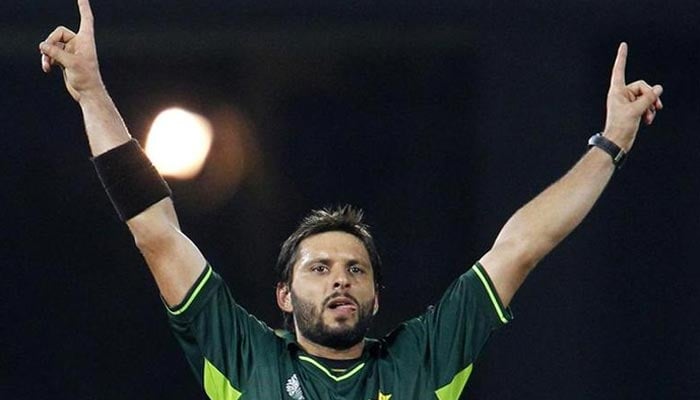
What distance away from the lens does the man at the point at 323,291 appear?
4215mm

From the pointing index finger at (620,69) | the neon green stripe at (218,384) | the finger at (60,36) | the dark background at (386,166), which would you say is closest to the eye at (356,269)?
the neon green stripe at (218,384)

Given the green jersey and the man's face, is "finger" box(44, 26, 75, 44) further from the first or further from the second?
the man's face

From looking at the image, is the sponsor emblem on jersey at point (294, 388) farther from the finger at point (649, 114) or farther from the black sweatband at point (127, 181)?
the finger at point (649, 114)

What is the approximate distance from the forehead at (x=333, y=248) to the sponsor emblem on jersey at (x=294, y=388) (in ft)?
1.21

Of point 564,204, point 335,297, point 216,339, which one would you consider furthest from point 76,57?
point 564,204

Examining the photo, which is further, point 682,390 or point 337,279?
point 682,390

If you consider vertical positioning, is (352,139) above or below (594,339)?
above

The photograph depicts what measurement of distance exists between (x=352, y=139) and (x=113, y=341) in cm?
133

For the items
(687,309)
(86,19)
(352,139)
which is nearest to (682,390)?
(687,309)

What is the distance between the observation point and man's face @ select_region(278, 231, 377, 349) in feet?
14.1

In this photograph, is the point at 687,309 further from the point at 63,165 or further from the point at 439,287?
the point at 63,165

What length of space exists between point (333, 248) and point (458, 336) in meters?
0.44

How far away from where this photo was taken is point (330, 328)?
428cm

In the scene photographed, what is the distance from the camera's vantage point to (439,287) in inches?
260
